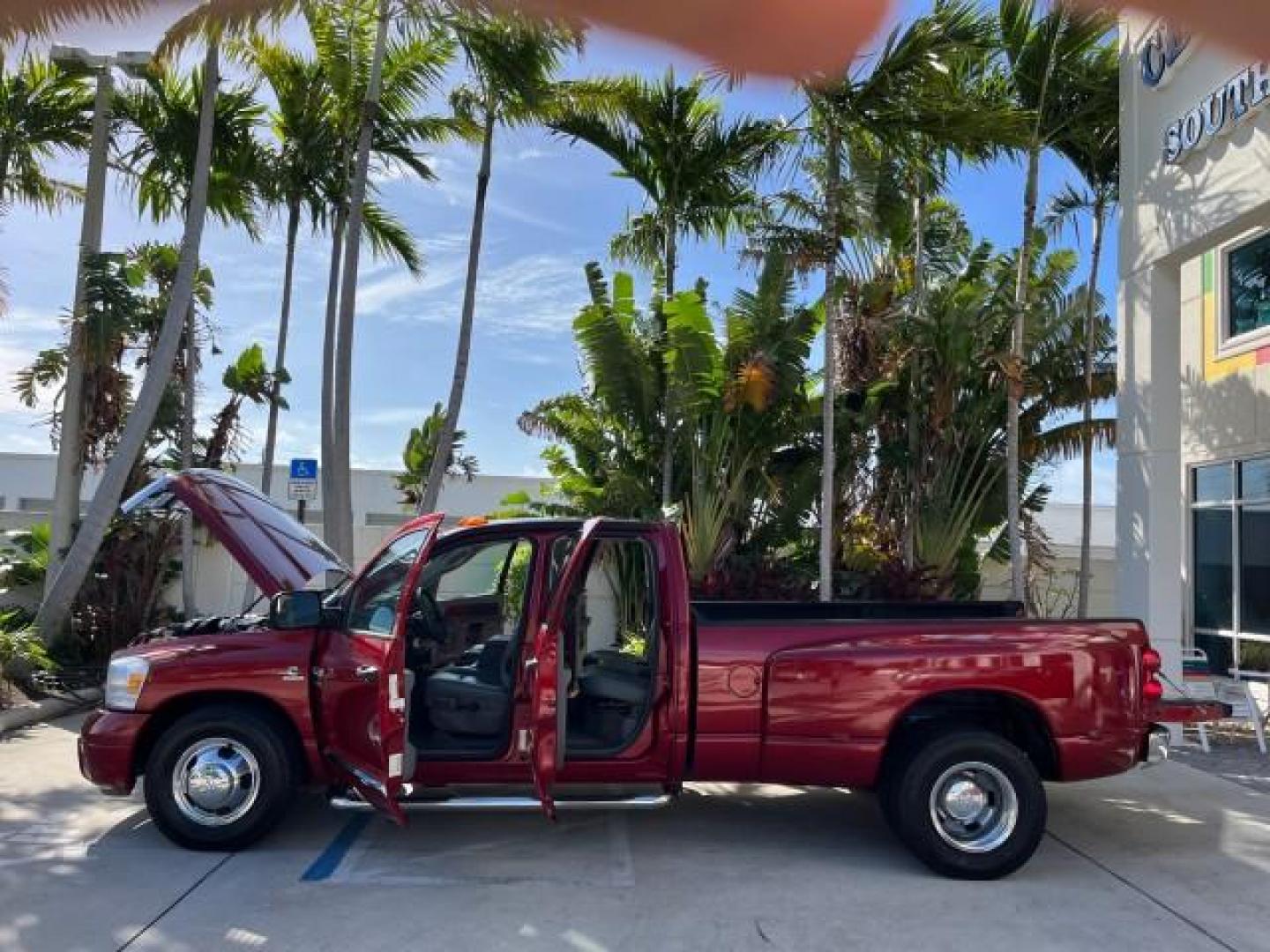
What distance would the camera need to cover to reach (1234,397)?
1255cm

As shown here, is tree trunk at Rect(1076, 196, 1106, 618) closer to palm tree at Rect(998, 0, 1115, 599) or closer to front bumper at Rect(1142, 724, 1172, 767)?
palm tree at Rect(998, 0, 1115, 599)

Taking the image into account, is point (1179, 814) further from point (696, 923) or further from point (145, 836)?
point (145, 836)

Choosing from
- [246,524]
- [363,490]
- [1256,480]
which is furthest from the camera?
[363,490]

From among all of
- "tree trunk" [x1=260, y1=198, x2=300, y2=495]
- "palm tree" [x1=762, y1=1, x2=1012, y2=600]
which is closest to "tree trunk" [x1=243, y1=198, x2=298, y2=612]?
"tree trunk" [x1=260, y1=198, x2=300, y2=495]

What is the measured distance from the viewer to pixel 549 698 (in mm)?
5508

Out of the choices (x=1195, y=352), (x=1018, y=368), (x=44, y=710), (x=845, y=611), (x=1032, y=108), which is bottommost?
(x=44, y=710)

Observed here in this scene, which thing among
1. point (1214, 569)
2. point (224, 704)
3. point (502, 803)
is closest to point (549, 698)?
point (502, 803)

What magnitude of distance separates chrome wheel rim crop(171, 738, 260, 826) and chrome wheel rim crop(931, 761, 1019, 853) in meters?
3.69

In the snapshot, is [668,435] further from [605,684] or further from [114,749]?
[114,749]

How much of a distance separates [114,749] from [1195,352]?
12.7 m

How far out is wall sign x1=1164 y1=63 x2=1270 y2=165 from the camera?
9.59 m

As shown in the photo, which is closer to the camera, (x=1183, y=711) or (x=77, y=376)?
(x=1183, y=711)

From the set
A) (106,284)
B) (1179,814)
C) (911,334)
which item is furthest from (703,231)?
(1179,814)

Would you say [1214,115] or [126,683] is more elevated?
[1214,115]
